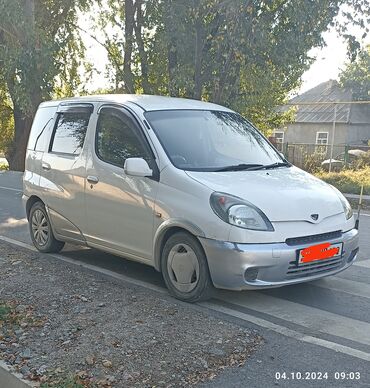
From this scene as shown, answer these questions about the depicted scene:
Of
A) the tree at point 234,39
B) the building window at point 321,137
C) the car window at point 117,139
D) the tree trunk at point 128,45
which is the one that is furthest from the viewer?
the building window at point 321,137

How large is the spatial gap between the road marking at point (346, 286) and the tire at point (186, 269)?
1441 millimetres

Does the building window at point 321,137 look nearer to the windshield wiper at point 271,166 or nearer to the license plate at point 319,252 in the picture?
the windshield wiper at point 271,166

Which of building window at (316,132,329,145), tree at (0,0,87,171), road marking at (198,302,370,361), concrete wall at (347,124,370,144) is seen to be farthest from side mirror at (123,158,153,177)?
building window at (316,132,329,145)

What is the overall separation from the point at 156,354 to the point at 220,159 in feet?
7.92

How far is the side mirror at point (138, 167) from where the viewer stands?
5469mm

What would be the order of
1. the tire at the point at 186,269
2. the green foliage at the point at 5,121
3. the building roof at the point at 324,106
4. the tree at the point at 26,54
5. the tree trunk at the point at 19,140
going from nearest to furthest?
the tire at the point at 186,269 < the tree at the point at 26,54 < the tree trunk at the point at 19,140 < the green foliage at the point at 5,121 < the building roof at the point at 324,106

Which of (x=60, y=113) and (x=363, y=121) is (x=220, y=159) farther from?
(x=363, y=121)

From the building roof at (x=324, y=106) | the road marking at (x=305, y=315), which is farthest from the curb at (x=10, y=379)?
the building roof at (x=324, y=106)

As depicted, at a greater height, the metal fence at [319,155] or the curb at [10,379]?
the metal fence at [319,155]

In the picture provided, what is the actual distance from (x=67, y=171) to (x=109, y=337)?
9.35 feet

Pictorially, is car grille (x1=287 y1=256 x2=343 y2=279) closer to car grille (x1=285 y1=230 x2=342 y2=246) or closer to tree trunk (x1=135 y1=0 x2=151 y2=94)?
car grille (x1=285 y1=230 x2=342 y2=246)

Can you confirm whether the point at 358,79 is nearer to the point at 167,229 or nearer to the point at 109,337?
the point at 167,229

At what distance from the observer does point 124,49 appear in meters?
19.5

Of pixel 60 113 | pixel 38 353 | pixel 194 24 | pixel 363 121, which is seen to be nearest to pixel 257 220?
pixel 38 353
